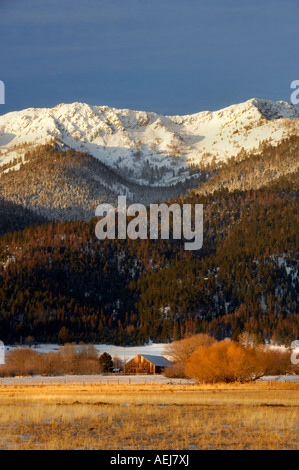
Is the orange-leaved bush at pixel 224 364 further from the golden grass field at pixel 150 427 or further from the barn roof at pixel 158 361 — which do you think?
the barn roof at pixel 158 361

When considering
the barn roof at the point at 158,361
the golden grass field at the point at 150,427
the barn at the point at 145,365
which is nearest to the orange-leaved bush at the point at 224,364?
the golden grass field at the point at 150,427

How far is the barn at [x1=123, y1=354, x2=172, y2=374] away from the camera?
154625 millimetres

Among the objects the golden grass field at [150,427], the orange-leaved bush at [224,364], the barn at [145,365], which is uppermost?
the golden grass field at [150,427]

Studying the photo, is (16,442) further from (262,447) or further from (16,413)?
(16,413)

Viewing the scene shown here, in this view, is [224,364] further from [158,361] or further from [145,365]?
[158,361]

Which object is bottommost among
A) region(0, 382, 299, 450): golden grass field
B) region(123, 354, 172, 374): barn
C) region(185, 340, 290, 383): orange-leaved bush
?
region(123, 354, 172, 374): barn

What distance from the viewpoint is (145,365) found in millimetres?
156250

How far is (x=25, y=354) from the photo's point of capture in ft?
520

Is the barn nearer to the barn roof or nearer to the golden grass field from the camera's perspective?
the barn roof

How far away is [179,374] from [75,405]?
83311 mm

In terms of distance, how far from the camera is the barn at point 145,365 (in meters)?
155

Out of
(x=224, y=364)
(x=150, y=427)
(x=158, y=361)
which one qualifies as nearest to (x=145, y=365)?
(x=158, y=361)

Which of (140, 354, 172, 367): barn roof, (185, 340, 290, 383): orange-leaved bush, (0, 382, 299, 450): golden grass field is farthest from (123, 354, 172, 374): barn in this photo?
(0, 382, 299, 450): golden grass field
